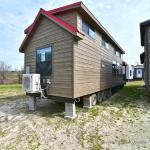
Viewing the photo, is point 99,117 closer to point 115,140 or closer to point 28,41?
point 115,140

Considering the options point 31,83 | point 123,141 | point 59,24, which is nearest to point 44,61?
point 31,83

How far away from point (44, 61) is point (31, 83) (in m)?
1.41

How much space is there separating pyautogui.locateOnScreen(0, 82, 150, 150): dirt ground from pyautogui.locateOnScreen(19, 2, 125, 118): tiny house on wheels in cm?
95

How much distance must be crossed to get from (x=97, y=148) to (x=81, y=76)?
3606 mm

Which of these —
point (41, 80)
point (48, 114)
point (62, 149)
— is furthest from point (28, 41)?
point (62, 149)

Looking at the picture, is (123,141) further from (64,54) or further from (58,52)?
(58,52)

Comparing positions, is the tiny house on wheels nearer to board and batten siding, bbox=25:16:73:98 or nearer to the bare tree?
board and batten siding, bbox=25:16:73:98

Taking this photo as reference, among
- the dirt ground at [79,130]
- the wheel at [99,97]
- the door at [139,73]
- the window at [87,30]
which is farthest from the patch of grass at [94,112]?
the door at [139,73]

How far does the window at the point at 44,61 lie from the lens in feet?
26.0

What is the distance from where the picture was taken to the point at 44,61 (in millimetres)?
8188

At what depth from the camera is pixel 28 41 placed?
30.1 feet

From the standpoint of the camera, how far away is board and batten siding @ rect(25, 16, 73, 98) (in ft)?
23.0

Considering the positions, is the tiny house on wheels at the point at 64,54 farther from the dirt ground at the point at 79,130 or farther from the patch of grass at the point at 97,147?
the patch of grass at the point at 97,147

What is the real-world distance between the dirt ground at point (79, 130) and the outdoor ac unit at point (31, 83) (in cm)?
135
